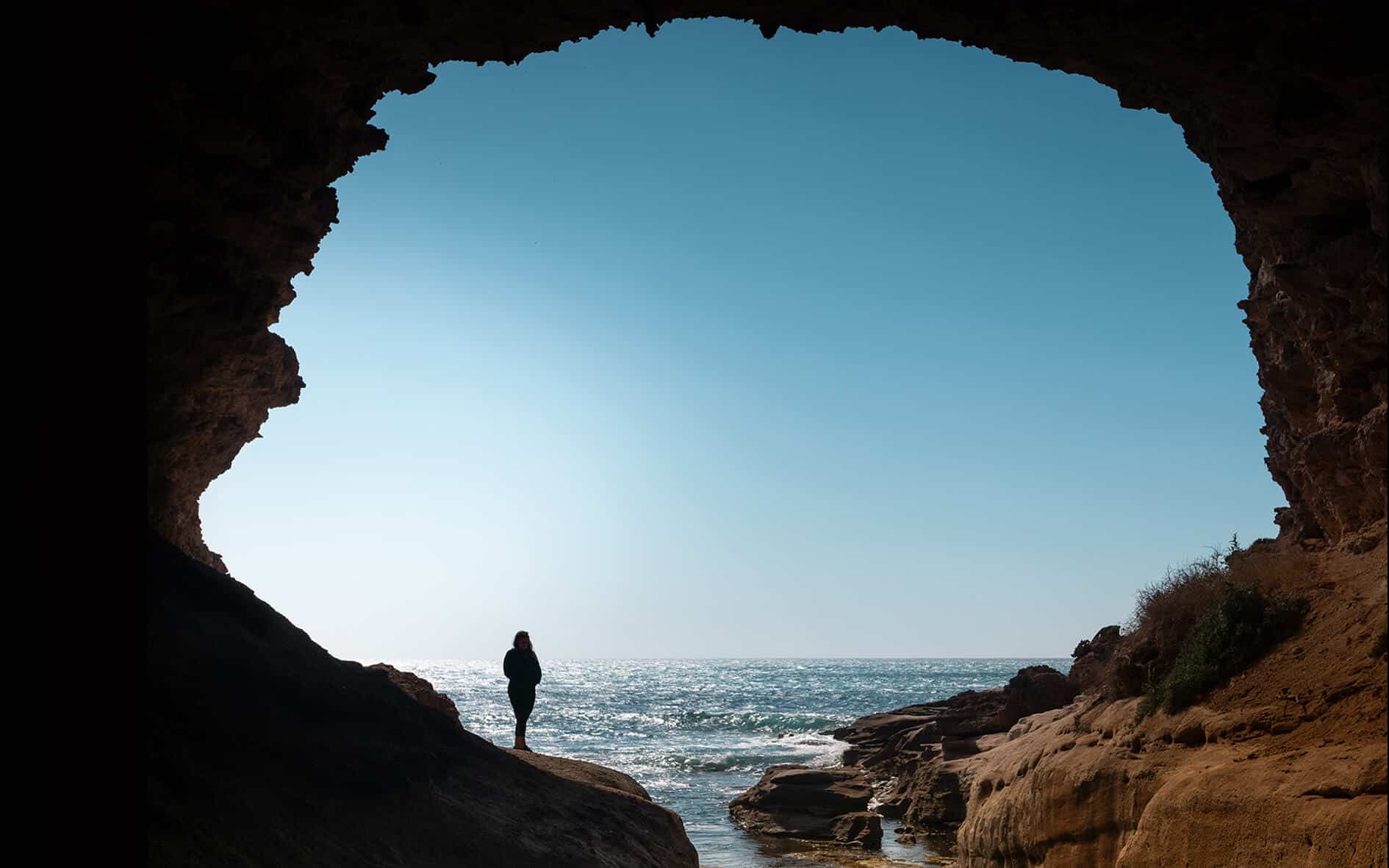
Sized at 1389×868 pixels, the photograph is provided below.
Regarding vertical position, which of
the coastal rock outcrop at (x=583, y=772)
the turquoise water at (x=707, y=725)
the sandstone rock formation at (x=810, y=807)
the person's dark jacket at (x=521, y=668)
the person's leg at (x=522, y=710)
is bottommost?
the turquoise water at (x=707, y=725)

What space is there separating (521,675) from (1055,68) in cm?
1201

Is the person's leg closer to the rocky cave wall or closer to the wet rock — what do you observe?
the rocky cave wall

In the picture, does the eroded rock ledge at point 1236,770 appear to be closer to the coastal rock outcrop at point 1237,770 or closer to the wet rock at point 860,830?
the coastal rock outcrop at point 1237,770

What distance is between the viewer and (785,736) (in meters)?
55.0

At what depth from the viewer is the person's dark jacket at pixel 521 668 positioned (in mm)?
16016

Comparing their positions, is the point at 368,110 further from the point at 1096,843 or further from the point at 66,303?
the point at 1096,843

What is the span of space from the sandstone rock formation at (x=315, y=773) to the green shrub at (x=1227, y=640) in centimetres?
628

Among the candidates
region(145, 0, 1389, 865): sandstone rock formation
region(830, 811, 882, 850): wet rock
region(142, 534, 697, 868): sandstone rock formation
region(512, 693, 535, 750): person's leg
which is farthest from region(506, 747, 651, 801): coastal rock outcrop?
region(830, 811, 882, 850): wet rock

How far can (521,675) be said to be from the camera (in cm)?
1617

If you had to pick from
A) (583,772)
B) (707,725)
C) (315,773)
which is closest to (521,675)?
(583,772)

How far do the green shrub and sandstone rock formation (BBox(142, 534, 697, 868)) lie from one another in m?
6.28

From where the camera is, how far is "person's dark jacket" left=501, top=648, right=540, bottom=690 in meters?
16.0

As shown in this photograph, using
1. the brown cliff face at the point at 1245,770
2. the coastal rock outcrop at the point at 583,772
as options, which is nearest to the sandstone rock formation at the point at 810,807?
the coastal rock outcrop at the point at 583,772

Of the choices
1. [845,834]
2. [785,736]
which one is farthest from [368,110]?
[785,736]
